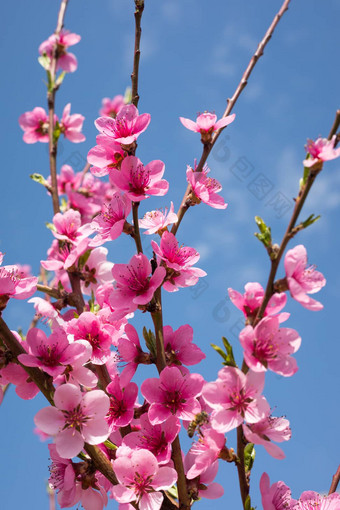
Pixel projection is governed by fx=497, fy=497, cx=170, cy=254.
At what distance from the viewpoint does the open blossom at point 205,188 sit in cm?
151

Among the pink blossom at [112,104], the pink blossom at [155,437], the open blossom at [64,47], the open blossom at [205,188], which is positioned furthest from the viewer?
the pink blossom at [112,104]

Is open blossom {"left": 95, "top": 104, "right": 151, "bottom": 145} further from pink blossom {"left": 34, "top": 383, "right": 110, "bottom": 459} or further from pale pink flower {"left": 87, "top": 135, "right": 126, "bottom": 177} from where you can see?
pink blossom {"left": 34, "top": 383, "right": 110, "bottom": 459}

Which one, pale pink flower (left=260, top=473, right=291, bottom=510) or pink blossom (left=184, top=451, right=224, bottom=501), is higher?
pink blossom (left=184, top=451, right=224, bottom=501)

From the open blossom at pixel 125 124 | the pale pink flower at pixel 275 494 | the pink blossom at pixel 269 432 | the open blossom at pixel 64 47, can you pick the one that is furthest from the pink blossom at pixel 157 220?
the open blossom at pixel 64 47

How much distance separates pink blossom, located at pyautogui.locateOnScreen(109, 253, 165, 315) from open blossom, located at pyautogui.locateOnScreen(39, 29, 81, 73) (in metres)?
2.23

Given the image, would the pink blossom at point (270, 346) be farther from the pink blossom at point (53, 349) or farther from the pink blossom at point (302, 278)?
the pink blossom at point (53, 349)

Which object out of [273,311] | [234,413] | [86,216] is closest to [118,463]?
[234,413]

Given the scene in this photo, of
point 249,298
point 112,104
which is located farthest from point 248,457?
point 112,104

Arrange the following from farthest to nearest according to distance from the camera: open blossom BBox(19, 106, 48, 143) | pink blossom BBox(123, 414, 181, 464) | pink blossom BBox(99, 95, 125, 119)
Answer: pink blossom BBox(99, 95, 125, 119) < open blossom BBox(19, 106, 48, 143) < pink blossom BBox(123, 414, 181, 464)

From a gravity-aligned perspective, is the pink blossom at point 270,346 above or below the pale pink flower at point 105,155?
below

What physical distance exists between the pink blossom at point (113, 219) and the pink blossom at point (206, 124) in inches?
13.2

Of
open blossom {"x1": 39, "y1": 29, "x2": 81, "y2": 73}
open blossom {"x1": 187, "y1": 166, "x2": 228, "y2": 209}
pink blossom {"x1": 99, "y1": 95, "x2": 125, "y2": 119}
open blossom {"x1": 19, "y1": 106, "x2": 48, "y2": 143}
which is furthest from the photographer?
pink blossom {"x1": 99, "y1": 95, "x2": 125, "y2": 119}

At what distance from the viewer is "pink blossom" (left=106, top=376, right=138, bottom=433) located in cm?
154

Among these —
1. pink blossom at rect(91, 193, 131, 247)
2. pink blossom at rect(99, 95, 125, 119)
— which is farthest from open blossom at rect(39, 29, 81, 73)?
pink blossom at rect(91, 193, 131, 247)
